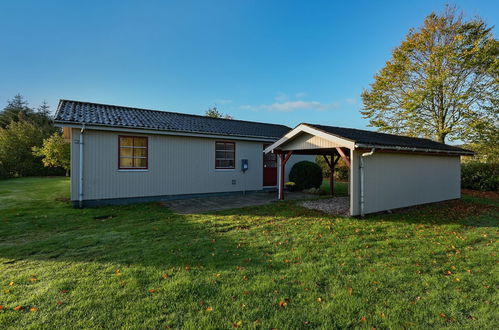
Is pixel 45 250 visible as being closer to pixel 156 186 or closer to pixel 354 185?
pixel 156 186

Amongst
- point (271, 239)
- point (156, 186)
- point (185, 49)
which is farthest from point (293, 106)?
point (271, 239)

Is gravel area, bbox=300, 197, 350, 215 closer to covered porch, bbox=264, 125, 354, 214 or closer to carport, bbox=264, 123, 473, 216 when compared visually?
carport, bbox=264, 123, 473, 216

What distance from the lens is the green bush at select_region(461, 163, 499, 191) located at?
12.6m

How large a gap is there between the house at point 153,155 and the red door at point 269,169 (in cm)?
5

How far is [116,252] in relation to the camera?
409 centimetres

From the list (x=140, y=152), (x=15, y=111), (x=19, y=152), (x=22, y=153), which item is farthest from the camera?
(x=15, y=111)

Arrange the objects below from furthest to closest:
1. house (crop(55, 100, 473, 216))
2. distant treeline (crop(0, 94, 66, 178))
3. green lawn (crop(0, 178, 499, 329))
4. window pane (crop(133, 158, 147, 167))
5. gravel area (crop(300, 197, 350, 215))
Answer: distant treeline (crop(0, 94, 66, 178))
window pane (crop(133, 158, 147, 167))
gravel area (crop(300, 197, 350, 215))
house (crop(55, 100, 473, 216))
green lawn (crop(0, 178, 499, 329))

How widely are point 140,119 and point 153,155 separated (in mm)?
1774

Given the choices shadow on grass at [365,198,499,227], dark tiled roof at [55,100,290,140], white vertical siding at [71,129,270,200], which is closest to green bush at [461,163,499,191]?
shadow on grass at [365,198,499,227]

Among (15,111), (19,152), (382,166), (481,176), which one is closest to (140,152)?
(382,166)

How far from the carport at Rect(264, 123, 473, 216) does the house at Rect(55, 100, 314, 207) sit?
2308mm

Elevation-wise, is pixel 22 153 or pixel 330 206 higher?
pixel 22 153

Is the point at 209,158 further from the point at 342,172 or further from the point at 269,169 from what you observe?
the point at 342,172

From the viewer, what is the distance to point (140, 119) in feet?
31.9
